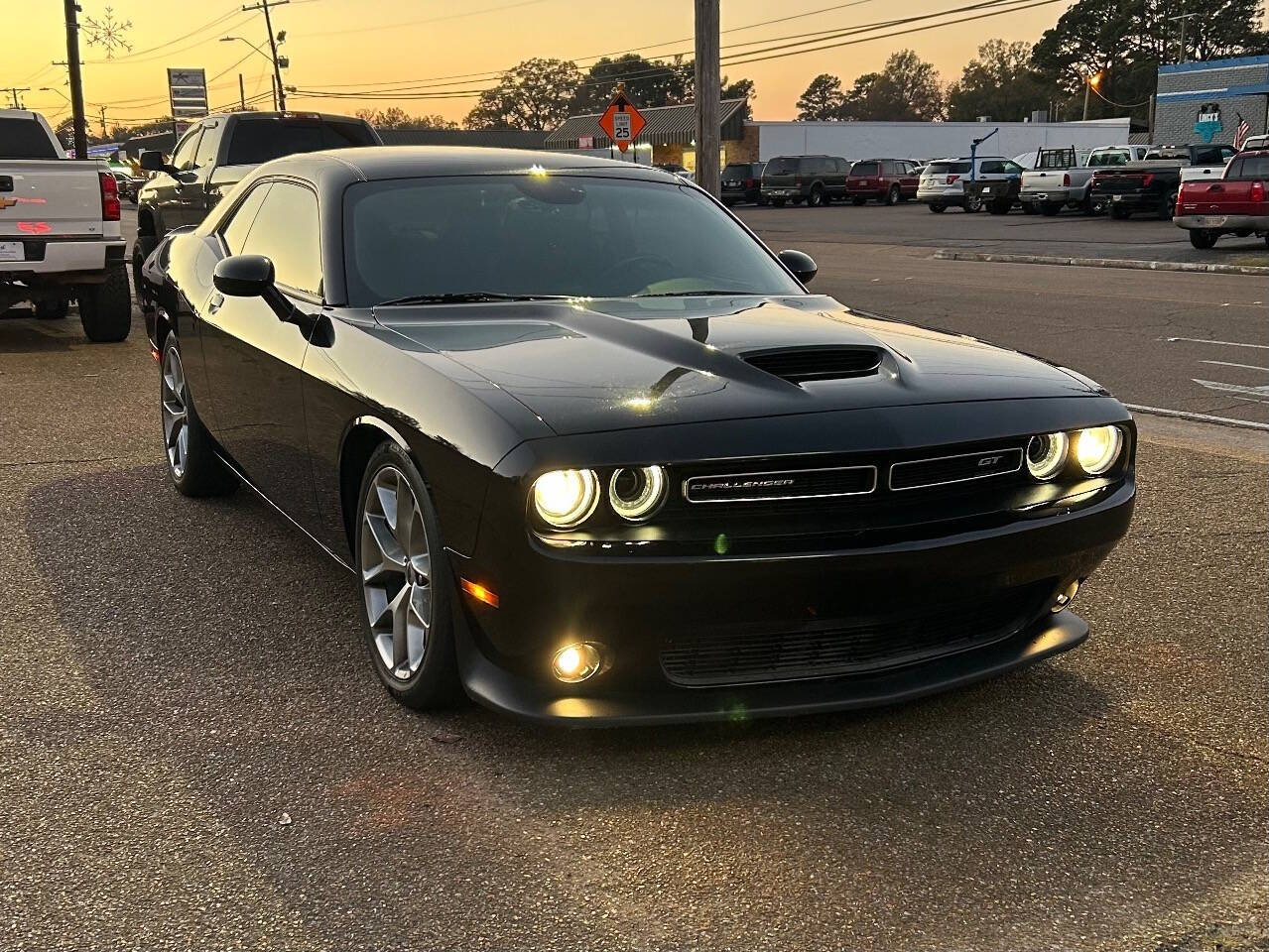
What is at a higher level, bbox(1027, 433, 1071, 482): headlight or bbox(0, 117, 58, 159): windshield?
bbox(0, 117, 58, 159): windshield

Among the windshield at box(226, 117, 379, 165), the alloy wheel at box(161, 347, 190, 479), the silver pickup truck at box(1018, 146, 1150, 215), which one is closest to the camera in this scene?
the alloy wheel at box(161, 347, 190, 479)

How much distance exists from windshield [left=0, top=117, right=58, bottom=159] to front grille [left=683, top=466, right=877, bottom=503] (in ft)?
37.9

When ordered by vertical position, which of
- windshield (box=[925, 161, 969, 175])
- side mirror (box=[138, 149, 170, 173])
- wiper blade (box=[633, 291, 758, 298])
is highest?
Answer: windshield (box=[925, 161, 969, 175])

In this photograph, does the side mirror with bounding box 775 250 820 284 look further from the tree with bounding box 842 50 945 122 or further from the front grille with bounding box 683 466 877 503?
the tree with bounding box 842 50 945 122

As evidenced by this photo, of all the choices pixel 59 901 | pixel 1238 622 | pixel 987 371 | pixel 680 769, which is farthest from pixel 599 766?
pixel 1238 622

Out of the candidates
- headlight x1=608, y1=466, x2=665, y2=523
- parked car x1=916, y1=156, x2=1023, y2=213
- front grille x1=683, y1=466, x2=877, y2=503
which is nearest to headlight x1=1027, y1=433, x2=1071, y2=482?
front grille x1=683, y1=466, x2=877, y2=503

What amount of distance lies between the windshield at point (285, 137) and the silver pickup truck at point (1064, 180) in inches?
957

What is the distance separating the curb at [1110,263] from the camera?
62.0 ft

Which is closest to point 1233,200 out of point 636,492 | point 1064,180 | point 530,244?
point 1064,180

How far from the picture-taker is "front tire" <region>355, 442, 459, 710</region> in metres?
3.39

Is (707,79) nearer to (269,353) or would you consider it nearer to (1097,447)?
(269,353)

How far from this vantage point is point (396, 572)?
3.72 m

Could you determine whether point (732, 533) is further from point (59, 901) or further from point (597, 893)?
point (59, 901)

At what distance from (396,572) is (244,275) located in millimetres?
1290
